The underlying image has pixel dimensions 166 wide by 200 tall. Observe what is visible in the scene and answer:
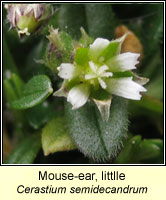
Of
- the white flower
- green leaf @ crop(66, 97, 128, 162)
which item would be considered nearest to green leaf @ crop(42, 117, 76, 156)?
green leaf @ crop(66, 97, 128, 162)

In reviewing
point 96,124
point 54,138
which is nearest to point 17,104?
point 54,138

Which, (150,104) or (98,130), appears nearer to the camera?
(98,130)

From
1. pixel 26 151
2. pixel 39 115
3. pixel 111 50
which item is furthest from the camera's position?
pixel 39 115

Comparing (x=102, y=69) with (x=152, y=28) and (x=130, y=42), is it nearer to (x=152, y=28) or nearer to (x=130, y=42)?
(x=130, y=42)

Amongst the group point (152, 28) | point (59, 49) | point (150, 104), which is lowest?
point (150, 104)

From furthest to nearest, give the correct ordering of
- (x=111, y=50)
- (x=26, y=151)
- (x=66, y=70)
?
(x=26, y=151), (x=111, y=50), (x=66, y=70)

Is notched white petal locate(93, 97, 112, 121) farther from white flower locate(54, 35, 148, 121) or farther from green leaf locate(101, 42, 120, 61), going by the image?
green leaf locate(101, 42, 120, 61)

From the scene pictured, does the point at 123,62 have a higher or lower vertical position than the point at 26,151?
higher

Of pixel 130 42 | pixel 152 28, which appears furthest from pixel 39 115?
pixel 152 28
